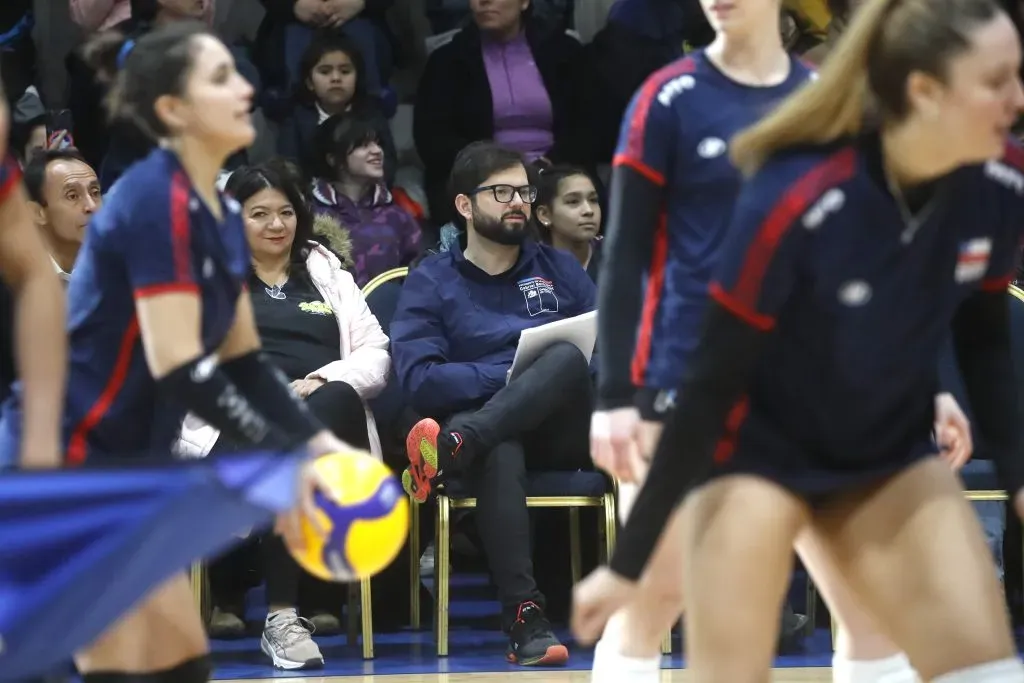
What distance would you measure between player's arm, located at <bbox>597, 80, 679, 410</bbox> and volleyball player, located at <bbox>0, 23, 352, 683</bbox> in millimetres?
654

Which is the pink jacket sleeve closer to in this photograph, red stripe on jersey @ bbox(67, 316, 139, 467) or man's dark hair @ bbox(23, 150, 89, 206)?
man's dark hair @ bbox(23, 150, 89, 206)

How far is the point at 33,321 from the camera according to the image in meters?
3.19

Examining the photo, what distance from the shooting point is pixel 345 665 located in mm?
→ 5832

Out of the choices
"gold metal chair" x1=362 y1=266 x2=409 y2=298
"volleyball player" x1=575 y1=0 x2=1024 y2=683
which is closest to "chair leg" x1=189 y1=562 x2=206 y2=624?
"gold metal chair" x1=362 y1=266 x2=409 y2=298

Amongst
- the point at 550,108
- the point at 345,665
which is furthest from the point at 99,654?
the point at 550,108

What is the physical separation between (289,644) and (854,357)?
11.7 feet

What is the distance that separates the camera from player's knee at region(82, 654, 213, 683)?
3.25m

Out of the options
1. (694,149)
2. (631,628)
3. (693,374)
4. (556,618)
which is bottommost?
(556,618)

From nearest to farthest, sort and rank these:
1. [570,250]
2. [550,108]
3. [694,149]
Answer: [694,149]
[570,250]
[550,108]

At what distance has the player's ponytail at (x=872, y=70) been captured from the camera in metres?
2.55

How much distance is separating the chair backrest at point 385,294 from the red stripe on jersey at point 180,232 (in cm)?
335

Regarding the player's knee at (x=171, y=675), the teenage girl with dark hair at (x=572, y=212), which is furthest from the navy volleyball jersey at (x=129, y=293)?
the teenage girl with dark hair at (x=572, y=212)

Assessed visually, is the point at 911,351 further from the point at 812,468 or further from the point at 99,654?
the point at 99,654

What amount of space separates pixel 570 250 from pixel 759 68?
363 centimetres
